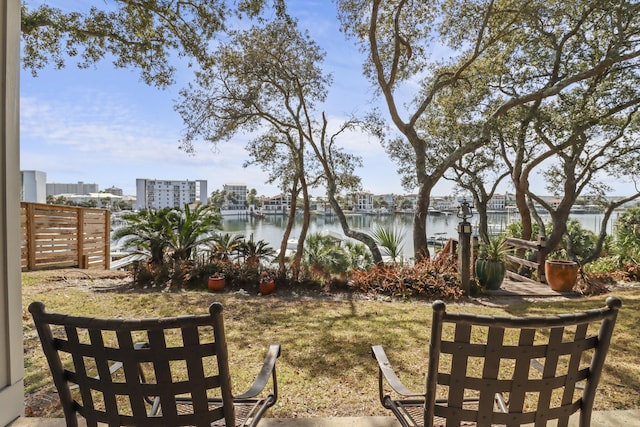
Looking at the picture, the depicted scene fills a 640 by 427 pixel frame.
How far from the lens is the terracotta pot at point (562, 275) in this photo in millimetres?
5590

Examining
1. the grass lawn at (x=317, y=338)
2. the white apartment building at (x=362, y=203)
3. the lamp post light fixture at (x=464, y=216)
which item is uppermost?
the white apartment building at (x=362, y=203)

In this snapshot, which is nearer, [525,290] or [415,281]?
[415,281]

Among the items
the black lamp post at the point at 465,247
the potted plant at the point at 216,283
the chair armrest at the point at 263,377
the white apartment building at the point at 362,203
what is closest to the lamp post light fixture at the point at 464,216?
the black lamp post at the point at 465,247

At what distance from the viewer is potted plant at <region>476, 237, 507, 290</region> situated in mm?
5547

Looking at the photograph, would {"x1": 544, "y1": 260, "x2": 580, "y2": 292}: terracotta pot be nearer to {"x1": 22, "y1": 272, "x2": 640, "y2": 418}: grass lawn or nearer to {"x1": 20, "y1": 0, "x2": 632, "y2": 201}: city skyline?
{"x1": 22, "y1": 272, "x2": 640, "y2": 418}: grass lawn

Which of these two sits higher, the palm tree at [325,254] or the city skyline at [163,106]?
the city skyline at [163,106]

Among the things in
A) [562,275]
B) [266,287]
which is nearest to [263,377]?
[266,287]

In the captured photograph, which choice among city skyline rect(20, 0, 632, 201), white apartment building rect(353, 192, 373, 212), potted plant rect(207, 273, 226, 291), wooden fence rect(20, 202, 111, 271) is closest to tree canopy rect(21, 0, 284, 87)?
city skyline rect(20, 0, 632, 201)

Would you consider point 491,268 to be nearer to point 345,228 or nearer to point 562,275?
point 562,275

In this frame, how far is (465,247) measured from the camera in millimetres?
5078

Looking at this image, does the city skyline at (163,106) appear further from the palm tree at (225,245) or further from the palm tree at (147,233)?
the palm tree at (225,245)

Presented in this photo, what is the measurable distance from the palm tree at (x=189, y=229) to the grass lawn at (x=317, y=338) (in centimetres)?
144

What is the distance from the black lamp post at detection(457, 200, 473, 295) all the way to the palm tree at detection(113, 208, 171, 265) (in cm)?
502

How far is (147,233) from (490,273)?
5941mm
